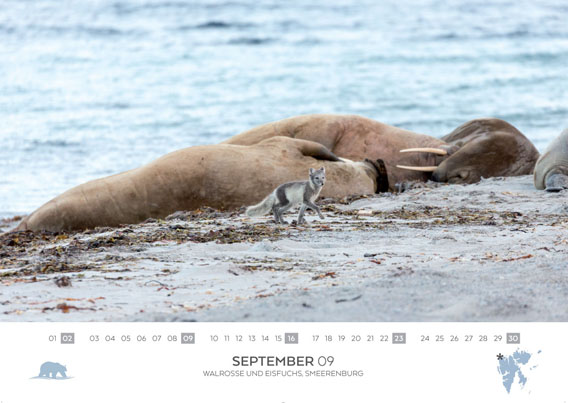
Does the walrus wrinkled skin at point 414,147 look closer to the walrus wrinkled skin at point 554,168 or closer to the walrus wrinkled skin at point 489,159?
the walrus wrinkled skin at point 489,159

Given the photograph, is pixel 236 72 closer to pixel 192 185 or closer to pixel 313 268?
pixel 192 185

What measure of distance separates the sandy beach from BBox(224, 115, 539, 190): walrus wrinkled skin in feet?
9.26

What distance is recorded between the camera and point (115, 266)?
5.38m

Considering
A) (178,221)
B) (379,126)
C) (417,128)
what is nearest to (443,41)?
(417,128)

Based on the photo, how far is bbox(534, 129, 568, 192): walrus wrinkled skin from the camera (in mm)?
9078

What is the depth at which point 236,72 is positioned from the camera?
83.6ft

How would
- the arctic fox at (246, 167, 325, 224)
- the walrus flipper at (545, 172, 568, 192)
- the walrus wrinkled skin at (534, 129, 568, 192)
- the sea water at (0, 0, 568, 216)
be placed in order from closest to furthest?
the arctic fox at (246, 167, 325, 224)
the walrus flipper at (545, 172, 568, 192)
the walrus wrinkled skin at (534, 129, 568, 192)
the sea water at (0, 0, 568, 216)

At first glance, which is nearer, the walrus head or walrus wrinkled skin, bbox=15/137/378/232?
walrus wrinkled skin, bbox=15/137/378/232

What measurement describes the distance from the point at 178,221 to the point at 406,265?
320 centimetres

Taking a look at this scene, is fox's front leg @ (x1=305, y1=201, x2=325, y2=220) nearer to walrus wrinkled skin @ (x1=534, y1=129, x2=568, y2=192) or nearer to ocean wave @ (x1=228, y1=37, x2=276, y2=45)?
walrus wrinkled skin @ (x1=534, y1=129, x2=568, y2=192)

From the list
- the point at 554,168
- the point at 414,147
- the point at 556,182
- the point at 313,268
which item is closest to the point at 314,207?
the point at 313,268

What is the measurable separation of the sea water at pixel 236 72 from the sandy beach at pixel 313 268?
5.78m
